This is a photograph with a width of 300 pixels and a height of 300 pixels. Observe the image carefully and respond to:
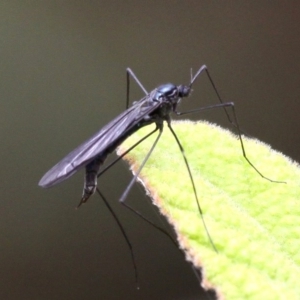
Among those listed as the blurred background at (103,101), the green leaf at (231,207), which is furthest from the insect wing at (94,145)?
the blurred background at (103,101)

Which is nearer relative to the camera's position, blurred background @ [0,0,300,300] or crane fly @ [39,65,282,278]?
crane fly @ [39,65,282,278]

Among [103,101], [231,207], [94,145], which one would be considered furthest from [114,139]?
[103,101]

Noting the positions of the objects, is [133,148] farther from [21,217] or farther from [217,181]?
[21,217]

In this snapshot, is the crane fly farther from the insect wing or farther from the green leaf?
the green leaf


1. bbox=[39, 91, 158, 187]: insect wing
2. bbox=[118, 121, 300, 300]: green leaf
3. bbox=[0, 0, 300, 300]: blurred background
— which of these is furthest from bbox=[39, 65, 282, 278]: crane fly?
bbox=[0, 0, 300, 300]: blurred background

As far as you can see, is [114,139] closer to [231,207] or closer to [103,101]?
[231,207]
